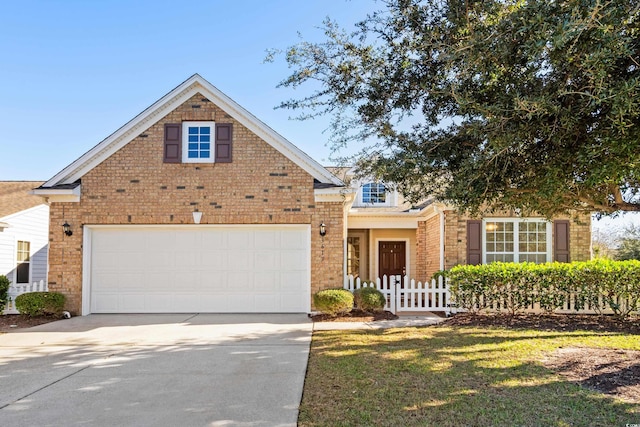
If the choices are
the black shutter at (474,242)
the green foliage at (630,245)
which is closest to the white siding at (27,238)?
the black shutter at (474,242)

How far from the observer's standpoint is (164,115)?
37.9 ft

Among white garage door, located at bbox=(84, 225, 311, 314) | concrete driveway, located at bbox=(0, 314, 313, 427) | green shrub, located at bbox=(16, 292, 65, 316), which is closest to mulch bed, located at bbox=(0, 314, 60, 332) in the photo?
green shrub, located at bbox=(16, 292, 65, 316)

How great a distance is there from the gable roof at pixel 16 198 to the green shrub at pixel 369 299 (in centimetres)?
1074

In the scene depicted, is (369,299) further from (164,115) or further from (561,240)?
(164,115)

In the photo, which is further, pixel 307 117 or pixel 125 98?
pixel 125 98

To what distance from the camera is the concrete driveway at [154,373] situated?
4383mm

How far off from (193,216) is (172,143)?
198 cm

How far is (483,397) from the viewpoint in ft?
15.5

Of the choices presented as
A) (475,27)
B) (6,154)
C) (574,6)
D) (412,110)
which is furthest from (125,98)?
(574,6)

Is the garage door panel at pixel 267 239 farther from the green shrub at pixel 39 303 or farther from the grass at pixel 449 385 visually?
the green shrub at pixel 39 303

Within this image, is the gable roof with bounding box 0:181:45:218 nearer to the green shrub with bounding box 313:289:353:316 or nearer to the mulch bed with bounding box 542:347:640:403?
the green shrub with bounding box 313:289:353:316

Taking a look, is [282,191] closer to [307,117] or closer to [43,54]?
[307,117]

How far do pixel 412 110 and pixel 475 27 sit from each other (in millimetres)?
1864

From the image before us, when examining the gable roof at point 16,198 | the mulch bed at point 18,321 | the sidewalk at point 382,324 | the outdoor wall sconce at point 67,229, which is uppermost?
the gable roof at point 16,198
